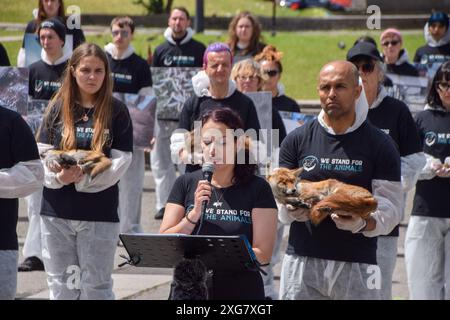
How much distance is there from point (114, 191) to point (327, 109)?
7.40 ft

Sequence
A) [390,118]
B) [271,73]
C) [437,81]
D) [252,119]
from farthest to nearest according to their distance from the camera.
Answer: [271,73], [252,119], [437,81], [390,118]

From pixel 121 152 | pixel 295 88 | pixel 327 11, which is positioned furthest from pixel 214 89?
pixel 327 11

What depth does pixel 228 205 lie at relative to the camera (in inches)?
248

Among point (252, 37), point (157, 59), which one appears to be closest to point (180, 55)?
point (157, 59)

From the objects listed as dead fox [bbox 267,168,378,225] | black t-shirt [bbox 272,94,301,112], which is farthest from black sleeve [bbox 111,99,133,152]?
black t-shirt [bbox 272,94,301,112]

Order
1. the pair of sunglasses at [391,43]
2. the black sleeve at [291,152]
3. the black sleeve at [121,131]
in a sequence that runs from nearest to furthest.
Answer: the black sleeve at [291,152] < the black sleeve at [121,131] < the pair of sunglasses at [391,43]

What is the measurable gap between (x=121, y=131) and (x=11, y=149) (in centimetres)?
171

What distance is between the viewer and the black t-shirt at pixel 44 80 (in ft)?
33.1

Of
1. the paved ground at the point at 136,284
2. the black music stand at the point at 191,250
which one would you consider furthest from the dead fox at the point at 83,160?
the paved ground at the point at 136,284

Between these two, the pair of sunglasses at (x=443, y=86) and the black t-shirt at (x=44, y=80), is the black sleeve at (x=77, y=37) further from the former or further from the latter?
the pair of sunglasses at (x=443, y=86)

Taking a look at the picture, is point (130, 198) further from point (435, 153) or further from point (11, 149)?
point (11, 149)

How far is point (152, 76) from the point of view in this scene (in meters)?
12.2

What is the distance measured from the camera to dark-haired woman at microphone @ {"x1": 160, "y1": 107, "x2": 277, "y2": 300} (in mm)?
6168

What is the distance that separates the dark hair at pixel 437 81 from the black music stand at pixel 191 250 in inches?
130
